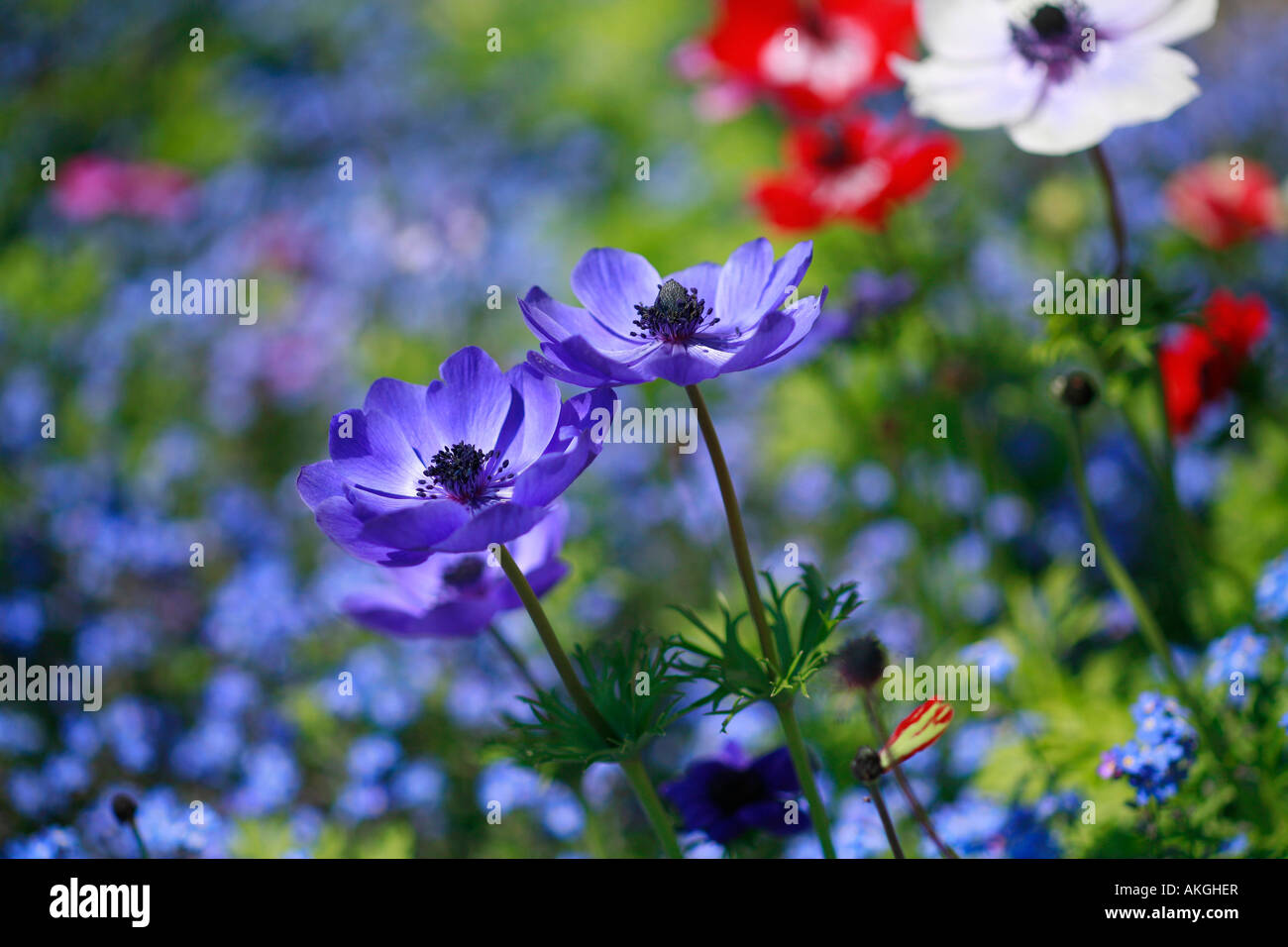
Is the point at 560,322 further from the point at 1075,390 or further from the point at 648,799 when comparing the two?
the point at 1075,390

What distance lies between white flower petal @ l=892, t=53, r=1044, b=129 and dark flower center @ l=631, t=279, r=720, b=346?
39 centimetres

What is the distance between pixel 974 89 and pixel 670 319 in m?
0.52

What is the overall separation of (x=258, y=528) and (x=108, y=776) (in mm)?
643

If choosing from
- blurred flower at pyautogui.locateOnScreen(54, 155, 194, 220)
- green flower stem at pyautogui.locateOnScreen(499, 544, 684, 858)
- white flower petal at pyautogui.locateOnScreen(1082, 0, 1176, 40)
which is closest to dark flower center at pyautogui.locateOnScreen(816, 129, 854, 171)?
white flower petal at pyautogui.locateOnScreen(1082, 0, 1176, 40)

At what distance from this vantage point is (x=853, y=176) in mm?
1581

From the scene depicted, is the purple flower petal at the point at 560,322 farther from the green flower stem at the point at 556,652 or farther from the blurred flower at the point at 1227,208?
the blurred flower at the point at 1227,208

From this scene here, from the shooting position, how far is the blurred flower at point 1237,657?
1.08 metres

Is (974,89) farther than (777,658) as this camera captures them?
Yes

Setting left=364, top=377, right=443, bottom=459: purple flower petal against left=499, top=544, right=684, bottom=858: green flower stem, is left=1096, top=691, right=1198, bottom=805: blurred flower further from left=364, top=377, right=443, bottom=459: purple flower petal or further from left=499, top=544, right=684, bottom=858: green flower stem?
→ left=364, top=377, right=443, bottom=459: purple flower petal

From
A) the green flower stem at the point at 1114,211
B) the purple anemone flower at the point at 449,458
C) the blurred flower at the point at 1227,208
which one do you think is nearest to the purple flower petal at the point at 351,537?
the purple anemone flower at the point at 449,458

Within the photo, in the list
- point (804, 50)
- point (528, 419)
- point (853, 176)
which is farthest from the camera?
point (804, 50)

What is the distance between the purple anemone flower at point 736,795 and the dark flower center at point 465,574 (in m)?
0.29

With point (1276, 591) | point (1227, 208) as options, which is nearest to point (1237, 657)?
point (1276, 591)

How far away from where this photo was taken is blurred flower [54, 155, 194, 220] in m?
2.56
